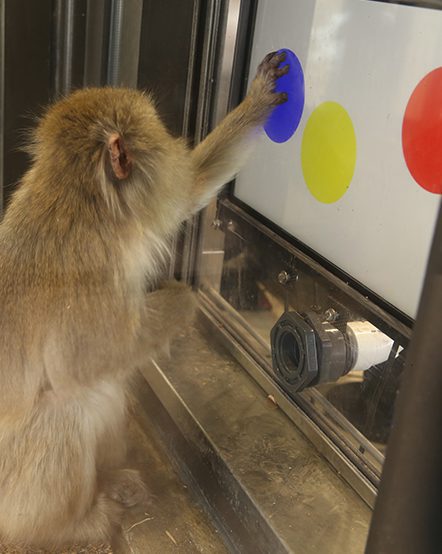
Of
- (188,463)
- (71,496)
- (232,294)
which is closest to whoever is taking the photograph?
(71,496)

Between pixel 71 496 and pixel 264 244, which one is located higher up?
pixel 264 244

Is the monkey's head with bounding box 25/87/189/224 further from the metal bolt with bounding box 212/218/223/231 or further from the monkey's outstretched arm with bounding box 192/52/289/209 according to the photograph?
the metal bolt with bounding box 212/218/223/231

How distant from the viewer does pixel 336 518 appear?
41.4 inches

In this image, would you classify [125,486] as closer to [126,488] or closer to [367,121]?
[126,488]

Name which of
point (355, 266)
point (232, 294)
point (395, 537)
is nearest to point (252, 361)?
point (232, 294)

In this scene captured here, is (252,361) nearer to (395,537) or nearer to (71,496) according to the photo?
(71,496)

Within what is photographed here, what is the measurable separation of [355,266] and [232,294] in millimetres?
399

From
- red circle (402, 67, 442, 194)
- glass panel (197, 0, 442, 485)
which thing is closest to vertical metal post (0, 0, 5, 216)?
glass panel (197, 0, 442, 485)

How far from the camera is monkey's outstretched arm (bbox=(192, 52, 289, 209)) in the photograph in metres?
1.23

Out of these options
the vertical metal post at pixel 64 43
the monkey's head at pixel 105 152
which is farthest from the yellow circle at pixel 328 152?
the vertical metal post at pixel 64 43

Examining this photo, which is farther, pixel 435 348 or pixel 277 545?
pixel 277 545

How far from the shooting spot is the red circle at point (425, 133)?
3.01ft

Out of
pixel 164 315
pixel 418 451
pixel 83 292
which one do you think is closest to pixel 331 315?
pixel 164 315

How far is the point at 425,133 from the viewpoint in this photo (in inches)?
36.7
